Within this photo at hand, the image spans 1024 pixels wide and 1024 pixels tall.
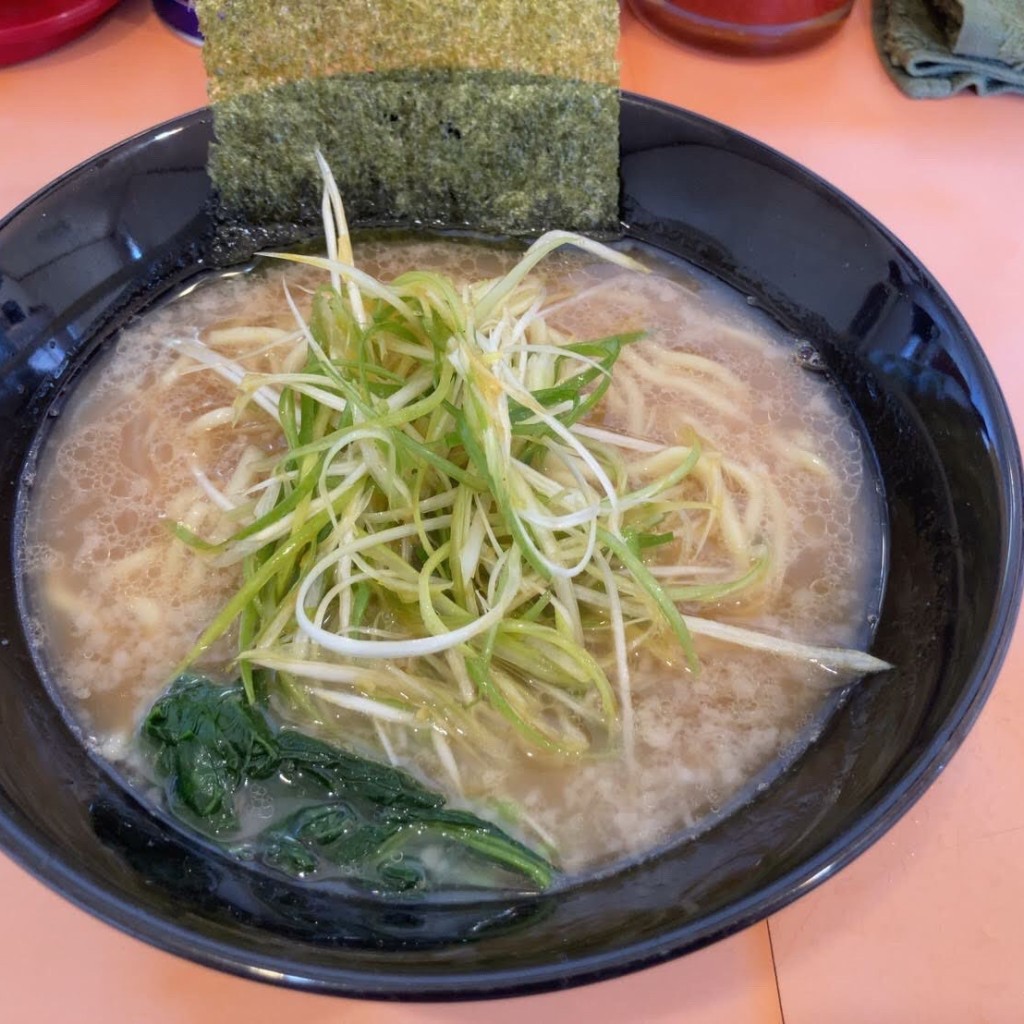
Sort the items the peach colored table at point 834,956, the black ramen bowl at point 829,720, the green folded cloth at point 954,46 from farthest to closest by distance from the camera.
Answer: the green folded cloth at point 954,46 → the peach colored table at point 834,956 → the black ramen bowl at point 829,720

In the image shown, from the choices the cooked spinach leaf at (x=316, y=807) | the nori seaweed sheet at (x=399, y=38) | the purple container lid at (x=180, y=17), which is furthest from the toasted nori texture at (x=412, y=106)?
the cooked spinach leaf at (x=316, y=807)

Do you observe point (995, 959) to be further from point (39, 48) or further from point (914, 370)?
point (39, 48)

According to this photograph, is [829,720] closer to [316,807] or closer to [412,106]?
[316,807]

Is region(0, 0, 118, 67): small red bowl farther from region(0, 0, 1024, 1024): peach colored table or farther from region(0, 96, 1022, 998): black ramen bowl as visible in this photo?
region(0, 0, 1024, 1024): peach colored table

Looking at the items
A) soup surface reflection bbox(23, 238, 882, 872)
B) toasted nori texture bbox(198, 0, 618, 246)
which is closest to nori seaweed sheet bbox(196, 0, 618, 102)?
toasted nori texture bbox(198, 0, 618, 246)

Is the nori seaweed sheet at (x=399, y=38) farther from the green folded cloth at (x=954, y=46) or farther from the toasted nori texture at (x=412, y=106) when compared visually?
the green folded cloth at (x=954, y=46)
